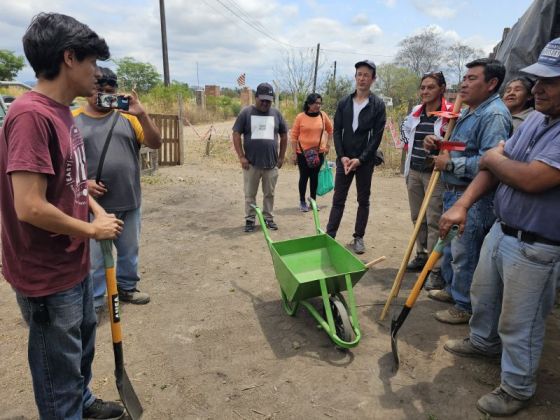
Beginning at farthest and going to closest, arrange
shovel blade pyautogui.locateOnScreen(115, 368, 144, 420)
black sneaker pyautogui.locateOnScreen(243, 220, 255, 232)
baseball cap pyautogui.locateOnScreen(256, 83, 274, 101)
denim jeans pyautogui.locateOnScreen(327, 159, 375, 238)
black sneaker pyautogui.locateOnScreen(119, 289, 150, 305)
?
black sneaker pyautogui.locateOnScreen(243, 220, 255, 232) < baseball cap pyautogui.locateOnScreen(256, 83, 274, 101) < denim jeans pyautogui.locateOnScreen(327, 159, 375, 238) < black sneaker pyautogui.locateOnScreen(119, 289, 150, 305) < shovel blade pyautogui.locateOnScreen(115, 368, 144, 420)

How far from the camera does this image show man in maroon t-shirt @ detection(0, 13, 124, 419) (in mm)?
1544

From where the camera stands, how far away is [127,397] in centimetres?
229

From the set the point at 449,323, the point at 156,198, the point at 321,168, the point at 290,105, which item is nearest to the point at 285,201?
the point at 321,168

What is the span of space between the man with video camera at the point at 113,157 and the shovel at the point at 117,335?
110cm

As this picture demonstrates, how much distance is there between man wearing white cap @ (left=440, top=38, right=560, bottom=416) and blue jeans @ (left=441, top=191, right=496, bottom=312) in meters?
0.58

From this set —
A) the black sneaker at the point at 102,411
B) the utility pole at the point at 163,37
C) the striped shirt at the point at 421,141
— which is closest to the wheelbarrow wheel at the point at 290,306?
the black sneaker at the point at 102,411

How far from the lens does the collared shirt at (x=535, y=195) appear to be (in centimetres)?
204

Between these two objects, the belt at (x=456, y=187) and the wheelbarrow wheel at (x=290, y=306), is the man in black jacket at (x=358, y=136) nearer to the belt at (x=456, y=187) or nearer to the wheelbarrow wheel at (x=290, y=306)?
the belt at (x=456, y=187)

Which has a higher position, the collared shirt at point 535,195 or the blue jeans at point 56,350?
the collared shirt at point 535,195

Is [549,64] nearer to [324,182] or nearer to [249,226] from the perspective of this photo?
[249,226]

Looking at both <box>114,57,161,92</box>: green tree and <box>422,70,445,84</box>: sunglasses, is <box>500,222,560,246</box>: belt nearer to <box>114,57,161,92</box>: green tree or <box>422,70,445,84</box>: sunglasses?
<box>422,70,445,84</box>: sunglasses

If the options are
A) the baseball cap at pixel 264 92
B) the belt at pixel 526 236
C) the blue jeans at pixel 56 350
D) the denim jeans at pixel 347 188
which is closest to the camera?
the blue jeans at pixel 56 350

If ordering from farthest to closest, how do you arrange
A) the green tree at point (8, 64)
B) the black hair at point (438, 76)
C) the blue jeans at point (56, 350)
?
the green tree at point (8, 64) → the black hair at point (438, 76) → the blue jeans at point (56, 350)

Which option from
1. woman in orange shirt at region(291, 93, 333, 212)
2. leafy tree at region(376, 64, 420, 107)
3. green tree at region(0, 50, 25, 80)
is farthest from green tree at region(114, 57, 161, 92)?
woman in orange shirt at region(291, 93, 333, 212)
